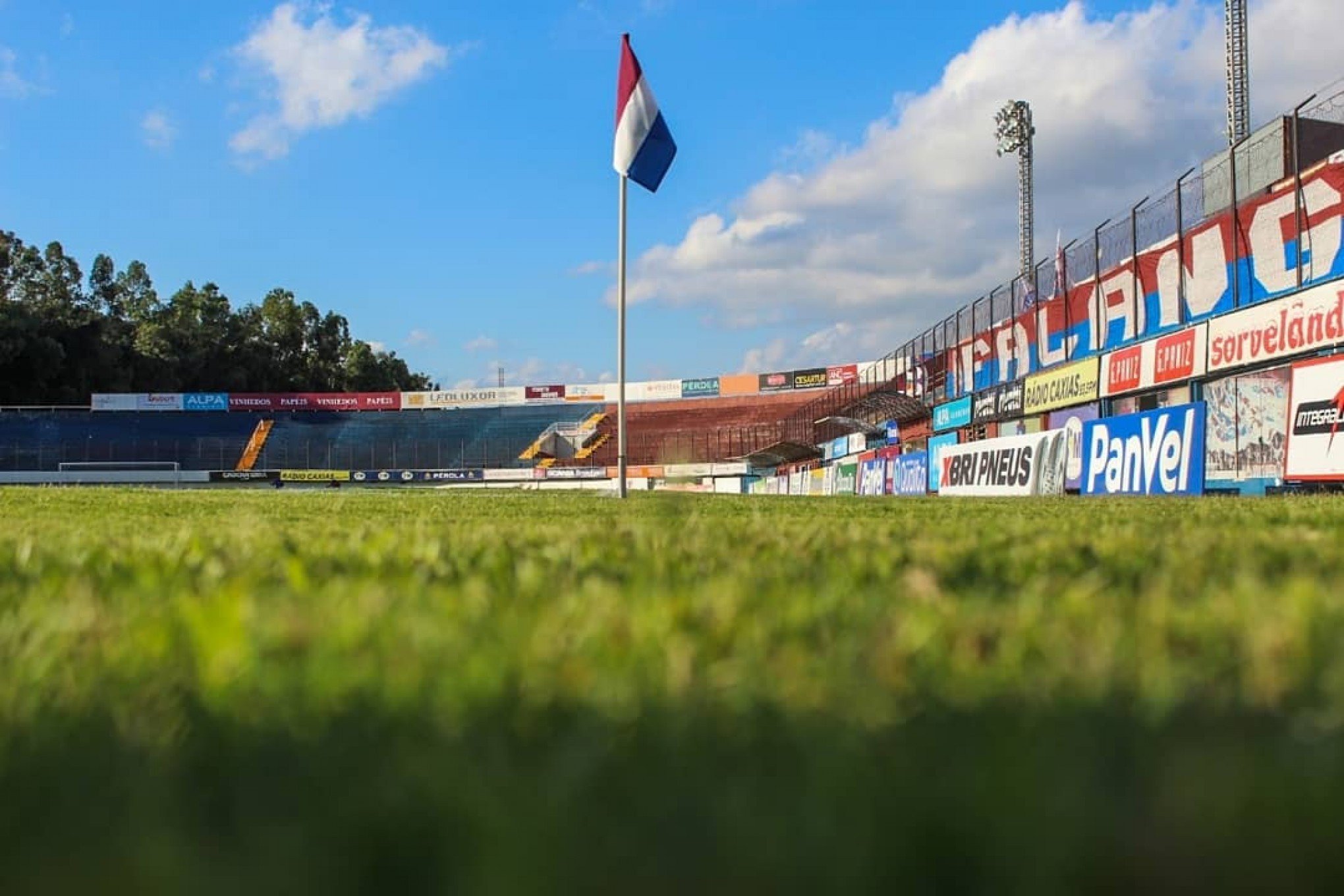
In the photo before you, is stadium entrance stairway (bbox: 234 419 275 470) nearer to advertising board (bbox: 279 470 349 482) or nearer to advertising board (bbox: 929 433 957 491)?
advertising board (bbox: 279 470 349 482)

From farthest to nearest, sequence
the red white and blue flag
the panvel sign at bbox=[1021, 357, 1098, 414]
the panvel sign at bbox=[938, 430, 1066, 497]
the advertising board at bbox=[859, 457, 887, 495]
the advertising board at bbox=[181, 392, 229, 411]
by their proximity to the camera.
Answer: the advertising board at bbox=[181, 392, 229, 411]
the advertising board at bbox=[859, 457, 887, 495]
the panvel sign at bbox=[1021, 357, 1098, 414]
the panvel sign at bbox=[938, 430, 1066, 497]
the red white and blue flag

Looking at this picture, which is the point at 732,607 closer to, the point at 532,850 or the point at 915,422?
the point at 532,850

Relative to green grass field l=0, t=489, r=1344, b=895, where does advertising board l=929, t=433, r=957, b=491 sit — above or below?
above

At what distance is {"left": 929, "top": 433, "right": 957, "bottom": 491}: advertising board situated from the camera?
78.3 feet

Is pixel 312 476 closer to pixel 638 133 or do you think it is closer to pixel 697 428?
pixel 697 428

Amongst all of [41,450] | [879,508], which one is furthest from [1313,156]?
[41,450]

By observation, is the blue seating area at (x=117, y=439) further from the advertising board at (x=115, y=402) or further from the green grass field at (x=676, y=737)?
the green grass field at (x=676, y=737)

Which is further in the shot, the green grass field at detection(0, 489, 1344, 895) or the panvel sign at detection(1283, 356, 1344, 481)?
the panvel sign at detection(1283, 356, 1344, 481)

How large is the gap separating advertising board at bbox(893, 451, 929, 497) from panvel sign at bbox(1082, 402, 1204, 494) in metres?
8.42

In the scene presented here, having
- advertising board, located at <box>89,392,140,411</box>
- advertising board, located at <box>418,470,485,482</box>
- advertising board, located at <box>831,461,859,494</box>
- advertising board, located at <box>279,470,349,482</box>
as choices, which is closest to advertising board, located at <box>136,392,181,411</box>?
advertising board, located at <box>89,392,140,411</box>

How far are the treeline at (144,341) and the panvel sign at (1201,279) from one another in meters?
72.1

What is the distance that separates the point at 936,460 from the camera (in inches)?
960

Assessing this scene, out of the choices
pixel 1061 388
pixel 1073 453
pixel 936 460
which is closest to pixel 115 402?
pixel 936 460

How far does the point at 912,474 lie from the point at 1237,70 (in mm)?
17602
